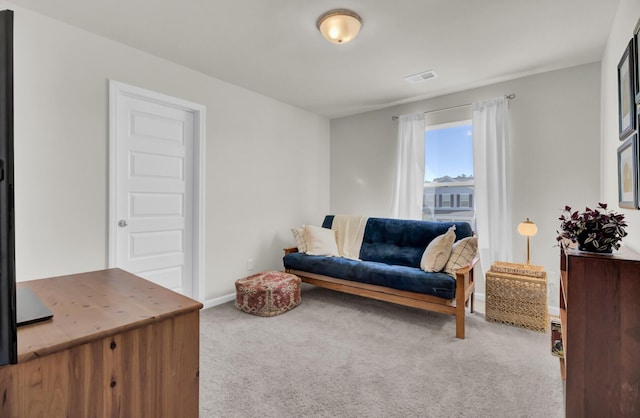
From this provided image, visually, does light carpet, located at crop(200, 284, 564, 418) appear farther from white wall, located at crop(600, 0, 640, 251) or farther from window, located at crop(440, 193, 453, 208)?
window, located at crop(440, 193, 453, 208)

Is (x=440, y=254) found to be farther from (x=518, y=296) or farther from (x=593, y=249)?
(x=593, y=249)

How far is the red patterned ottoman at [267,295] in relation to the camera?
3000 mm

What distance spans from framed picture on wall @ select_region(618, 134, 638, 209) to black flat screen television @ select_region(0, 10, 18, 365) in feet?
7.95

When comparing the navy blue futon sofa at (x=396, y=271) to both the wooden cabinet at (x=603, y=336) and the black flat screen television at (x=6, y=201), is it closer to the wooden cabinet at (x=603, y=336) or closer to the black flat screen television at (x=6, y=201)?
the wooden cabinet at (x=603, y=336)

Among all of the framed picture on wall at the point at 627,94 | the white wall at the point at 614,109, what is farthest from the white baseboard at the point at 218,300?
the framed picture on wall at the point at 627,94

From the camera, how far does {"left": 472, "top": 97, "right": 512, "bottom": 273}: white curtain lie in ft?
10.7

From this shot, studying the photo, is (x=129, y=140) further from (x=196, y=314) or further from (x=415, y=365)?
(x=415, y=365)

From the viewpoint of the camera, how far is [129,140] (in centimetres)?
270

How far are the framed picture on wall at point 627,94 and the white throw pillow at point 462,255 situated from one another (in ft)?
4.17

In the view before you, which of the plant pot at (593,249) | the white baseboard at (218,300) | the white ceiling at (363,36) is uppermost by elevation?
the white ceiling at (363,36)

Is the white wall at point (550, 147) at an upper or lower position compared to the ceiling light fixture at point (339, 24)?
lower

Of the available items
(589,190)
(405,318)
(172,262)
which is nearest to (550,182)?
(589,190)

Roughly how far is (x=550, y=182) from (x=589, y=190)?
0.31 metres

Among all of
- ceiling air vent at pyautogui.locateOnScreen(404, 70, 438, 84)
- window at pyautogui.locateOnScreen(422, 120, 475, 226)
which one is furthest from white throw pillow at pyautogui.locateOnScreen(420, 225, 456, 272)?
ceiling air vent at pyautogui.locateOnScreen(404, 70, 438, 84)
